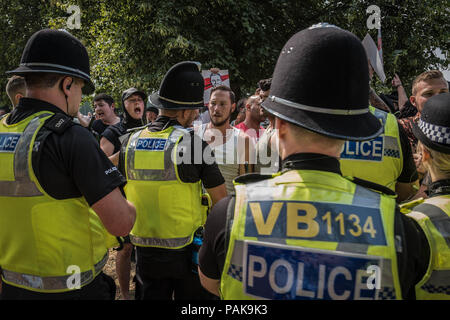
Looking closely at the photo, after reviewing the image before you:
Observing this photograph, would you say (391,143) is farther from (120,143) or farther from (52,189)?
(120,143)

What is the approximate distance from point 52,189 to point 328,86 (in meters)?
1.45

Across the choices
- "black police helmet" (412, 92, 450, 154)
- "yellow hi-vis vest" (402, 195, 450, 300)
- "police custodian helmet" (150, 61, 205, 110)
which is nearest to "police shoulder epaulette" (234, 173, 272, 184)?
"yellow hi-vis vest" (402, 195, 450, 300)

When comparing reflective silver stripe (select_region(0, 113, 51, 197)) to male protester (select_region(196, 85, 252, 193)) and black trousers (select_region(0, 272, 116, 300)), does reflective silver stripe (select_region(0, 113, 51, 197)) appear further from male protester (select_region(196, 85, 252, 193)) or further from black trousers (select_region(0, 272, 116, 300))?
male protester (select_region(196, 85, 252, 193))

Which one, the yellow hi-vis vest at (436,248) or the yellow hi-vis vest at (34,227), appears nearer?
the yellow hi-vis vest at (436,248)

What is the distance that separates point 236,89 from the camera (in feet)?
37.4

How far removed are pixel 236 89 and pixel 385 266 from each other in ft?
35.1

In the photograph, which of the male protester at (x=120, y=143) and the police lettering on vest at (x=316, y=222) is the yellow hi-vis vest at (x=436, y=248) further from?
the male protester at (x=120, y=143)

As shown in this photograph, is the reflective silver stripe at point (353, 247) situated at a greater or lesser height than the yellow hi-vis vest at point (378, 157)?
lesser

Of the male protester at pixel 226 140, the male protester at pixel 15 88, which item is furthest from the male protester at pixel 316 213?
the male protester at pixel 15 88

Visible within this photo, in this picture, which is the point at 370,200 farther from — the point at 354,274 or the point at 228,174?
the point at 228,174

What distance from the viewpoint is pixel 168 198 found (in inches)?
103

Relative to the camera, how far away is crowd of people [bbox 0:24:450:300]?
3.76ft

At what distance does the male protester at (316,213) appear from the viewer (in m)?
1.12

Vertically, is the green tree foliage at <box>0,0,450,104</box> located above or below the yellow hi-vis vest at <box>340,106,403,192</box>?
above
